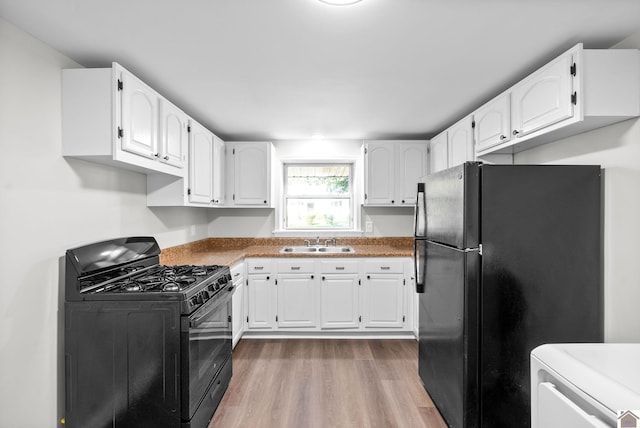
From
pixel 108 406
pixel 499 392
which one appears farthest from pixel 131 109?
pixel 499 392

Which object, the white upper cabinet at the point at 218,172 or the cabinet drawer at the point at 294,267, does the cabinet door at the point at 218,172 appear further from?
the cabinet drawer at the point at 294,267

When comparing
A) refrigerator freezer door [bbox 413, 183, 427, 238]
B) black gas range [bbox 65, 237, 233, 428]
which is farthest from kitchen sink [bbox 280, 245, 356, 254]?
black gas range [bbox 65, 237, 233, 428]

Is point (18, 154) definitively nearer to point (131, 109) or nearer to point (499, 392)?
point (131, 109)

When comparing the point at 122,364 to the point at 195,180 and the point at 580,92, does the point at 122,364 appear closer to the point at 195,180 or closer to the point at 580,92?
the point at 195,180

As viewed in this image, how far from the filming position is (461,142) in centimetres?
295

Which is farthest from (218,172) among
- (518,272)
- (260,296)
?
(518,272)

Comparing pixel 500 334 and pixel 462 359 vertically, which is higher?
pixel 500 334

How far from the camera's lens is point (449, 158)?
322cm

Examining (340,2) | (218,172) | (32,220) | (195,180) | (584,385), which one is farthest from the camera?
(218,172)

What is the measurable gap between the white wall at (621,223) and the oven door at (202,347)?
91.3 inches

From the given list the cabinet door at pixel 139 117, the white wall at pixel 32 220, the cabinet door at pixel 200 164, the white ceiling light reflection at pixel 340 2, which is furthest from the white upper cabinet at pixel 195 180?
the white ceiling light reflection at pixel 340 2

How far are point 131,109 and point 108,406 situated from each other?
166 centimetres

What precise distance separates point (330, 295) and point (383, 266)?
0.64 metres

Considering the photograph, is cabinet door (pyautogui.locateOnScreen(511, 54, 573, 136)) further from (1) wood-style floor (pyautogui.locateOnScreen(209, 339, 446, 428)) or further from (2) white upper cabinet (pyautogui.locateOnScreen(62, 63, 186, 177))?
(2) white upper cabinet (pyautogui.locateOnScreen(62, 63, 186, 177))
